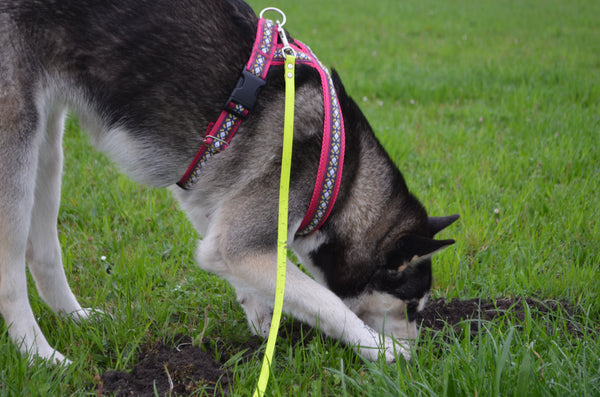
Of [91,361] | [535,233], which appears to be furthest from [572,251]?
[91,361]

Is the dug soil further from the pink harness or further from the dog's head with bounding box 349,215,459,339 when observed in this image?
the pink harness

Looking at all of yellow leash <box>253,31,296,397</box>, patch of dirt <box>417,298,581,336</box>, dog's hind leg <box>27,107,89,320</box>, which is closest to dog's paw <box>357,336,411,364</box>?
patch of dirt <box>417,298,581,336</box>

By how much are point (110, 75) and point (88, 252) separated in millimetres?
1649

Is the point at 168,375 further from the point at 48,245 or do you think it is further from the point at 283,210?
the point at 48,245

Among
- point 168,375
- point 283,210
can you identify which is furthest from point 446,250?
point 168,375

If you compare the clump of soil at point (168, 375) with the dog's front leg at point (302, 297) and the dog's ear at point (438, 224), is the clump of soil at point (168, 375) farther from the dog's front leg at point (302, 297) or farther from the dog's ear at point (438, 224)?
the dog's ear at point (438, 224)

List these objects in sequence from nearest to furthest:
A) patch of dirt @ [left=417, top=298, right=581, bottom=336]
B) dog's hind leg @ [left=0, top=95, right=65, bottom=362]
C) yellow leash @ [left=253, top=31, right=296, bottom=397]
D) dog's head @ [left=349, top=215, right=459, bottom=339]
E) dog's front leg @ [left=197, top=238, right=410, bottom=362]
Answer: yellow leash @ [left=253, top=31, right=296, bottom=397], dog's hind leg @ [left=0, top=95, right=65, bottom=362], dog's front leg @ [left=197, top=238, right=410, bottom=362], dog's head @ [left=349, top=215, right=459, bottom=339], patch of dirt @ [left=417, top=298, right=581, bottom=336]

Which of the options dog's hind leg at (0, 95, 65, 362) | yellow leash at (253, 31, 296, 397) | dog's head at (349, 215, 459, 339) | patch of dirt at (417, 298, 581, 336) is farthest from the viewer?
patch of dirt at (417, 298, 581, 336)

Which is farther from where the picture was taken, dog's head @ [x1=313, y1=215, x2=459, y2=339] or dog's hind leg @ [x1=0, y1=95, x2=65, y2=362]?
dog's head @ [x1=313, y1=215, x2=459, y2=339]

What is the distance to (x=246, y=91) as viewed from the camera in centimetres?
253

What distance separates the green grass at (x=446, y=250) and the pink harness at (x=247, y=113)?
75cm

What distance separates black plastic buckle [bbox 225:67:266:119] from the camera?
2.53 meters

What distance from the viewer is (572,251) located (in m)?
3.70

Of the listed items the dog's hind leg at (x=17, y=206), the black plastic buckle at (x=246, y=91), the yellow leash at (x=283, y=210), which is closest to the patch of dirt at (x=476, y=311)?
the yellow leash at (x=283, y=210)
